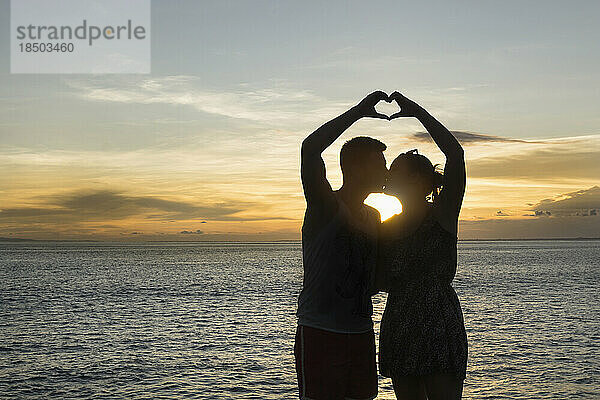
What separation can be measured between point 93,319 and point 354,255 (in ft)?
125

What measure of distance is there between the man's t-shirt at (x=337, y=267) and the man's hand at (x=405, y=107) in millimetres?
614

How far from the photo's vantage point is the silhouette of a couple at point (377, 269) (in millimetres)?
3596

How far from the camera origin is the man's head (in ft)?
12.1

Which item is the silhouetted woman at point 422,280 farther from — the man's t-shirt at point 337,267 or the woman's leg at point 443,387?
the man's t-shirt at point 337,267

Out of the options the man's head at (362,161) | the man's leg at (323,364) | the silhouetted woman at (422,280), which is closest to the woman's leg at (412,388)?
the silhouetted woman at (422,280)

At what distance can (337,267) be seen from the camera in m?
3.62

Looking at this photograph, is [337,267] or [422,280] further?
[422,280]

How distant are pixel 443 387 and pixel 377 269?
2.74 feet

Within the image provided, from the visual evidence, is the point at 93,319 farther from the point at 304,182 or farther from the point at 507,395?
the point at 304,182

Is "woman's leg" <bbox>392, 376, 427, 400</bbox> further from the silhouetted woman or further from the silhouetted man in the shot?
the silhouetted man

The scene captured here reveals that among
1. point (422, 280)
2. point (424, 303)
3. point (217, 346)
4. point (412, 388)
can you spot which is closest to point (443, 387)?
point (412, 388)

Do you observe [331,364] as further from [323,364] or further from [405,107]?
[405,107]

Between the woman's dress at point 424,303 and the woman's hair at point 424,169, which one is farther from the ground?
the woman's hair at point 424,169

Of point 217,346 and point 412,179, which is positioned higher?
point 412,179
